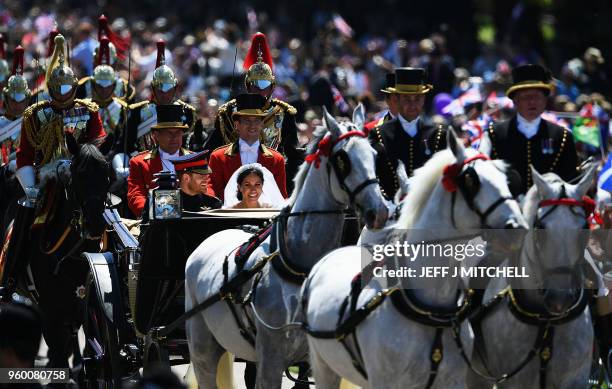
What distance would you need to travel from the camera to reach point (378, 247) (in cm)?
806

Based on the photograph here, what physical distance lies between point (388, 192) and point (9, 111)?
699 cm

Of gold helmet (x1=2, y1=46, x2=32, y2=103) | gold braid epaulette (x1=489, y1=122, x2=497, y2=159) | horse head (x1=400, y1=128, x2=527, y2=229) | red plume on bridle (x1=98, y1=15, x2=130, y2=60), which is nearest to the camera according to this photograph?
horse head (x1=400, y1=128, x2=527, y2=229)

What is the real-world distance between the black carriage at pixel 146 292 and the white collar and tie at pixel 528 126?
123 cm

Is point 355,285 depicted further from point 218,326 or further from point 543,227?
point 218,326

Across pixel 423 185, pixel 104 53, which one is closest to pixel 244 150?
pixel 423 185

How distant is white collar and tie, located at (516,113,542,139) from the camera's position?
9297 millimetres

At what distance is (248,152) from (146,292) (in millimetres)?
1694

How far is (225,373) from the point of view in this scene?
9969 mm

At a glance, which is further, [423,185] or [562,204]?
[562,204]

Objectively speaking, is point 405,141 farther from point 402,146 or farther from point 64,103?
point 64,103

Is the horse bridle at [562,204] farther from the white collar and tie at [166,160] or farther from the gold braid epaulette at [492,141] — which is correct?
the white collar and tie at [166,160]

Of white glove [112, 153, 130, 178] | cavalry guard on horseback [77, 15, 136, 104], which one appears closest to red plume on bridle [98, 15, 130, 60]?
cavalry guard on horseback [77, 15, 136, 104]

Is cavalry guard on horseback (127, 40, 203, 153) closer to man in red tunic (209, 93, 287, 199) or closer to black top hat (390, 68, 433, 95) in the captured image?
man in red tunic (209, 93, 287, 199)

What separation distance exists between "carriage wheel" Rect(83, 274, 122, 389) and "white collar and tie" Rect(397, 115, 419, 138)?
2424mm
